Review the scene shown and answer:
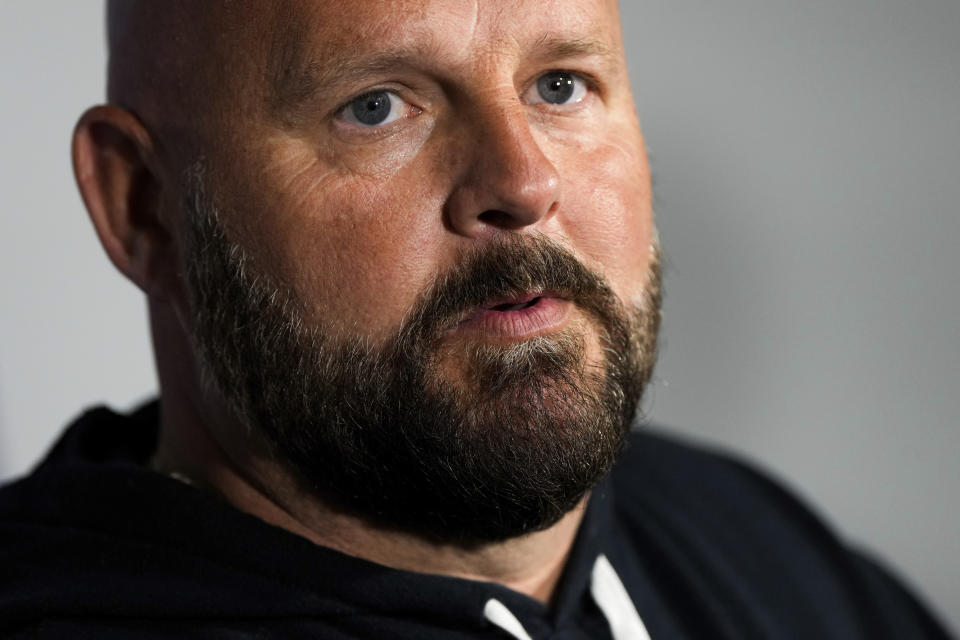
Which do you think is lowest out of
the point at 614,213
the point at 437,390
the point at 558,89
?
the point at 437,390

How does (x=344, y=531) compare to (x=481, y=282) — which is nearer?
(x=481, y=282)

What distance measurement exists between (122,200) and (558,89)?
0.54 meters

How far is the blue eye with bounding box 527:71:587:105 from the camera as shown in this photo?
1.33 meters

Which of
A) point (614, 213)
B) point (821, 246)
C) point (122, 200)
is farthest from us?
point (821, 246)

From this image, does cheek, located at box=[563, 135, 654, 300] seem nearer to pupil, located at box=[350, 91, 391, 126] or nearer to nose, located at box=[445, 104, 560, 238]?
nose, located at box=[445, 104, 560, 238]

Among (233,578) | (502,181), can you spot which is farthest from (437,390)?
(233,578)

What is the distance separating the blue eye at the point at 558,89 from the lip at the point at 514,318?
9.1 inches

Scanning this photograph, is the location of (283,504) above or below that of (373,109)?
below

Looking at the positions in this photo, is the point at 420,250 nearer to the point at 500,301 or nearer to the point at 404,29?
the point at 500,301

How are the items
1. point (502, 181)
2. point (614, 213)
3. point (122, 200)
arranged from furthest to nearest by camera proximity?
point (122, 200) < point (614, 213) < point (502, 181)

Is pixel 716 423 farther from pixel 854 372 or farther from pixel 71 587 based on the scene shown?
pixel 71 587

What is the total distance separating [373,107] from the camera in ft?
4.16

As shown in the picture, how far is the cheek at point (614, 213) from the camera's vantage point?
4.31 feet

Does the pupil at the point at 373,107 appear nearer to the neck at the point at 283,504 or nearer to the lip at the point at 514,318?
the lip at the point at 514,318
